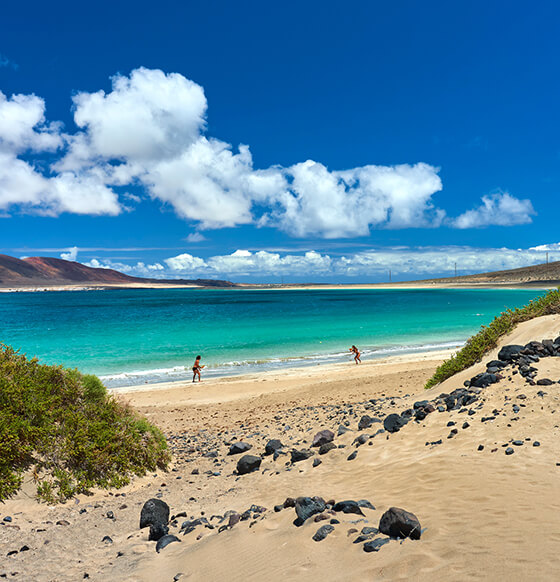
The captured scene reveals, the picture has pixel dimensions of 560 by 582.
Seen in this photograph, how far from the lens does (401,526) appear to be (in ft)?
15.2

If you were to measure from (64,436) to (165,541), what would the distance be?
3.38 meters

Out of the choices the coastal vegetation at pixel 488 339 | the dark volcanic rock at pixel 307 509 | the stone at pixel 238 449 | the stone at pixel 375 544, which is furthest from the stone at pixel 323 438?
the coastal vegetation at pixel 488 339

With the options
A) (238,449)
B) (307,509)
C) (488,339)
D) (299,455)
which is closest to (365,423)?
(299,455)

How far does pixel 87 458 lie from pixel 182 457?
10.2ft

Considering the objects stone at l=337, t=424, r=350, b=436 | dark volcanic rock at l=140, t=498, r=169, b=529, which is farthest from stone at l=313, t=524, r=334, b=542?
stone at l=337, t=424, r=350, b=436

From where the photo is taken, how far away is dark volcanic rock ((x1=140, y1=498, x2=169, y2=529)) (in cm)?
636

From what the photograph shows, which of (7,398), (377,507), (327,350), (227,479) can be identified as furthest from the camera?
(327,350)

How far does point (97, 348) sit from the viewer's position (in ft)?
123

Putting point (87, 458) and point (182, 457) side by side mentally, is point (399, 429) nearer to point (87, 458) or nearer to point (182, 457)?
point (182, 457)

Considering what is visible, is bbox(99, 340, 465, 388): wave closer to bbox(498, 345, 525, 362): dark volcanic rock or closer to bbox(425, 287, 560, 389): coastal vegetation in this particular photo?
bbox(425, 287, 560, 389): coastal vegetation

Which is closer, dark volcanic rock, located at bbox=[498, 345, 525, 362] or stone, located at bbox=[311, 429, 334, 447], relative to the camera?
stone, located at bbox=[311, 429, 334, 447]

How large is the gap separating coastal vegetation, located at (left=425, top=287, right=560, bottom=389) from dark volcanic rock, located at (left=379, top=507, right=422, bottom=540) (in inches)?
373

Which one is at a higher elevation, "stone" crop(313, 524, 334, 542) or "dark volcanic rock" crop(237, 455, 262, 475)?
"stone" crop(313, 524, 334, 542)

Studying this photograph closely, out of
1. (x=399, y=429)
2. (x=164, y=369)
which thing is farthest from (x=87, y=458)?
(x=164, y=369)
